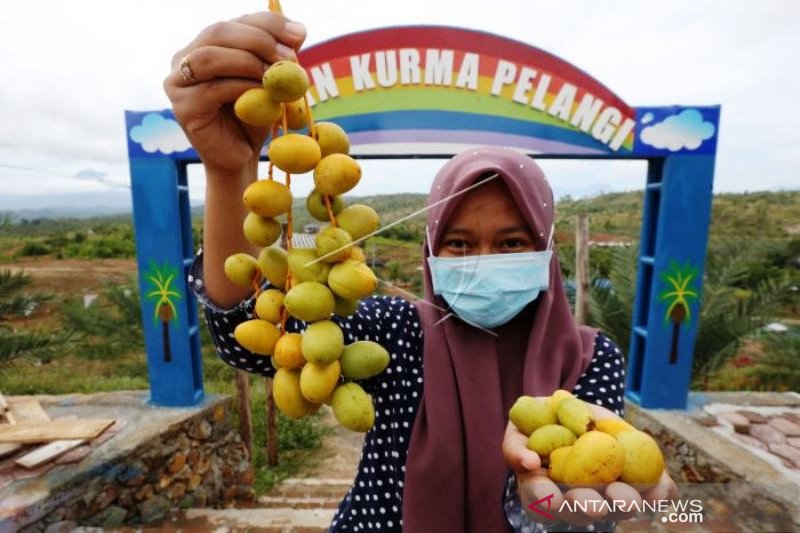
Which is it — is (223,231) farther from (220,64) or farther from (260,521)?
(260,521)

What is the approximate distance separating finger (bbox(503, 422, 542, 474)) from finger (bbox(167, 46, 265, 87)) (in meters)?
0.90

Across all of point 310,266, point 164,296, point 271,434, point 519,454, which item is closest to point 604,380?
point 519,454

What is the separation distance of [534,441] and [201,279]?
0.95 m

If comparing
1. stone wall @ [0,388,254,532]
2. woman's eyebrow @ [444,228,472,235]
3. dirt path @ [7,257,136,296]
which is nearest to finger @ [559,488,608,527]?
woman's eyebrow @ [444,228,472,235]

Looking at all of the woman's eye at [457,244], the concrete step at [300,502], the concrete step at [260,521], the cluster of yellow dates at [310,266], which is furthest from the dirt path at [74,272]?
the cluster of yellow dates at [310,266]

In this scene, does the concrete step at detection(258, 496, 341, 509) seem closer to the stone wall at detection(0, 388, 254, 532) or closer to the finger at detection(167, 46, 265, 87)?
the stone wall at detection(0, 388, 254, 532)

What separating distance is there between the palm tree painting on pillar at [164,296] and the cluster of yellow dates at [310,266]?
4172mm

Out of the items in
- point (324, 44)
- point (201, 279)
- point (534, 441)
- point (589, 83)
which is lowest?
point (534, 441)

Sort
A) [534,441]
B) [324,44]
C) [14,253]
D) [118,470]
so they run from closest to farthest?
[534,441], [118,470], [324,44], [14,253]

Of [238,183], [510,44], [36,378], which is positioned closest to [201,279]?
[238,183]

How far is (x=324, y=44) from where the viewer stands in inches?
171

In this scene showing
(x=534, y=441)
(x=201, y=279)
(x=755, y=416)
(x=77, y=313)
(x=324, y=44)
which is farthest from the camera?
(x=77, y=313)

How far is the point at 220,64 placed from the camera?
96cm

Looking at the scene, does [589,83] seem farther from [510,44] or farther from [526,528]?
[526,528]
